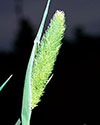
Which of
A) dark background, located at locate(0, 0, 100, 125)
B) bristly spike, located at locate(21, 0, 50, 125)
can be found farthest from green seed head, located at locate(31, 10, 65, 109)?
dark background, located at locate(0, 0, 100, 125)

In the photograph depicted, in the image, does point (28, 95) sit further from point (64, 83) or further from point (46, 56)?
point (64, 83)

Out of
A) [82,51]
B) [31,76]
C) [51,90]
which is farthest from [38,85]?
[82,51]

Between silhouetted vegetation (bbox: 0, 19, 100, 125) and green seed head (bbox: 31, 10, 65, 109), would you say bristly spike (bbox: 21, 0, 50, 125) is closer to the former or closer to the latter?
green seed head (bbox: 31, 10, 65, 109)

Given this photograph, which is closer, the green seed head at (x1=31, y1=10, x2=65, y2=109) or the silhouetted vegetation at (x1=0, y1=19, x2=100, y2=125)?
the green seed head at (x1=31, y1=10, x2=65, y2=109)

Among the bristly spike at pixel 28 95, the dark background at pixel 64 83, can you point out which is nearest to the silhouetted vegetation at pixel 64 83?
the dark background at pixel 64 83

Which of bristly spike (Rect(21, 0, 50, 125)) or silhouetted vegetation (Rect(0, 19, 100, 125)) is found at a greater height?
bristly spike (Rect(21, 0, 50, 125))

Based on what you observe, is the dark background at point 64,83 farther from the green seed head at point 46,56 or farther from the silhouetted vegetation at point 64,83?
the green seed head at point 46,56

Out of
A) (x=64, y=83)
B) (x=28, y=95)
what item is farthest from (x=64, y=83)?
(x=28, y=95)
